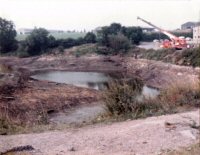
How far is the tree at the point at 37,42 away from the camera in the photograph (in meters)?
58.6

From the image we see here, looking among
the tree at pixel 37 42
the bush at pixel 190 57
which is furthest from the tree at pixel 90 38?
the bush at pixel 190 57

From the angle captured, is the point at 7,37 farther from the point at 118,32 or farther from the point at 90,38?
the point at 118,32

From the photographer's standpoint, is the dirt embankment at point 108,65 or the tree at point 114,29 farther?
the tree at point 114,29

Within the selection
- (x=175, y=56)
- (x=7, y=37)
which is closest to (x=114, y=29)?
(x=7, y=37)

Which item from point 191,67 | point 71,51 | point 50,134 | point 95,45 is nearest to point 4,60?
point 71,51

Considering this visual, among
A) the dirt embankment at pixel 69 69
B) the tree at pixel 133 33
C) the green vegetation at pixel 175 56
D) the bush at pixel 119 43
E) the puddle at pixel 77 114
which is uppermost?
the tree at pixel 133 33

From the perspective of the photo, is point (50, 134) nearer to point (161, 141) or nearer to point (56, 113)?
point (161, 141)

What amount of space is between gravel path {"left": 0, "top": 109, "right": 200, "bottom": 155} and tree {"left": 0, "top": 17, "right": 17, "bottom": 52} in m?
47.1

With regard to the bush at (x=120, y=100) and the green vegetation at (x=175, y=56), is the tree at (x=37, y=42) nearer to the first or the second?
the green vegetation at (x=175, y=56)

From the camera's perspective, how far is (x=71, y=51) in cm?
5800

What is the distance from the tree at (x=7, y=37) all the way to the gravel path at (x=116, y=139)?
47121 millimetres

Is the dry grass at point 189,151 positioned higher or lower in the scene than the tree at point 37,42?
lower

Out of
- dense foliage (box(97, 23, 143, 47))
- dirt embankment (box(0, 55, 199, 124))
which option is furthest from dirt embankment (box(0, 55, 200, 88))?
dense foliage (box(97, 23, 143, 47))

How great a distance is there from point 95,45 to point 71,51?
11.9 feet
